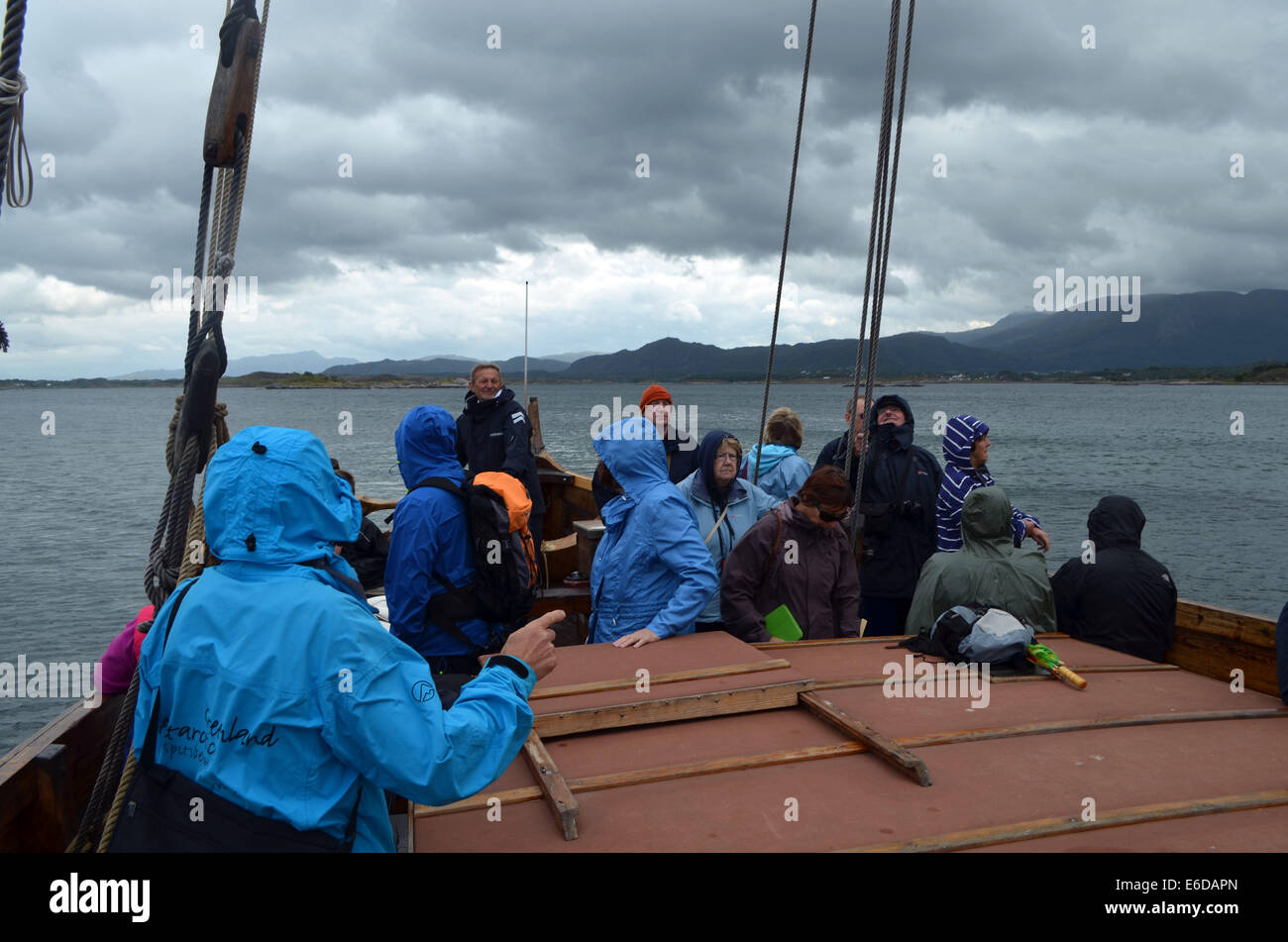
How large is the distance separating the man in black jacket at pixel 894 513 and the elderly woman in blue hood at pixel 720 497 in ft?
3.41

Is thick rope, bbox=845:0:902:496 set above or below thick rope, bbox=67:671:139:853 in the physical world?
above

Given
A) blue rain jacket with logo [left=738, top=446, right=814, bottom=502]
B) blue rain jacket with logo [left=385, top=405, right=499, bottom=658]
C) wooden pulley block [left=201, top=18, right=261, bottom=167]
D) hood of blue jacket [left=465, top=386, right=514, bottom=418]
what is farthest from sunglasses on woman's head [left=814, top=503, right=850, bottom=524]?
hood of blue jacket [left=465, top=386, right=514, bottom=418]

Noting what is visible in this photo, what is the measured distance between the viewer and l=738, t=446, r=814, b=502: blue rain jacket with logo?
6828 mm

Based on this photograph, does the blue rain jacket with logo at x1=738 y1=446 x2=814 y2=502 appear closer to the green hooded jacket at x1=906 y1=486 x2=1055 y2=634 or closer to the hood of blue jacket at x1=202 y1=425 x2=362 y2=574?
the green hooded jacket at x1=906 y1=486 x2=1055 y2=634

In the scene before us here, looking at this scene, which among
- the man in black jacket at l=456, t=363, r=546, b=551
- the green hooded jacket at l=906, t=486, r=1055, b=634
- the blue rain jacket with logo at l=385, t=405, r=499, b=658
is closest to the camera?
the blue rain jacket with logo at l=385, t=405, r=499, b=658

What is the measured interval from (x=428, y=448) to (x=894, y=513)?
3.26 m

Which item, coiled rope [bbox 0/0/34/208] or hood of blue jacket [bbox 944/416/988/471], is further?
hood of blue jacket [bbox 944/416/988/471]

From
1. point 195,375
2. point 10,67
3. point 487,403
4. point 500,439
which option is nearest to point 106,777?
point 195,375

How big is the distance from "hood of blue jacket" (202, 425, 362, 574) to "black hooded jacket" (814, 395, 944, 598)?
4545 mm

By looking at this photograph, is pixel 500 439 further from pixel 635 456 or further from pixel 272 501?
pixel 272 501

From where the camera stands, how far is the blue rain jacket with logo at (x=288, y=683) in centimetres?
192

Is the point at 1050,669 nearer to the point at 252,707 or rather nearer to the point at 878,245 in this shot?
the point at 878,245

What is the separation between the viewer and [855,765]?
3.32m
